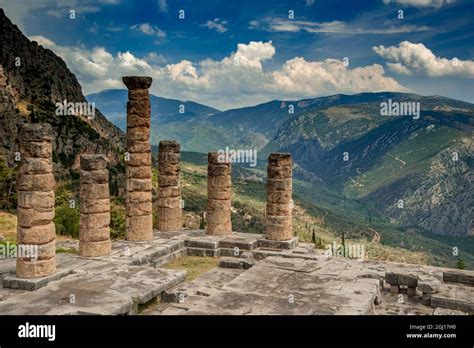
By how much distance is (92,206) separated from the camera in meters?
17.5

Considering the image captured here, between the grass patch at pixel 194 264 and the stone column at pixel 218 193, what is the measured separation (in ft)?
6.71

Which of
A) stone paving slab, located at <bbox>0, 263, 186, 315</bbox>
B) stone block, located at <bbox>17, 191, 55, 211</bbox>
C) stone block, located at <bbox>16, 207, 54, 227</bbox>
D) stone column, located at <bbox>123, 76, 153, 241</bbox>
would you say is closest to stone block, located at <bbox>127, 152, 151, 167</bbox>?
stone column, located at <bbox>123, 76, 153, 241</bbox>

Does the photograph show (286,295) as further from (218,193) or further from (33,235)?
(218,193)

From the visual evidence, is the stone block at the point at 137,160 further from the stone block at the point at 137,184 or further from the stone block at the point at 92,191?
the stone block at the point at 92,191

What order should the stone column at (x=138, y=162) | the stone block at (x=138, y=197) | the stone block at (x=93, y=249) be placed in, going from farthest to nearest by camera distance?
the stone block at (x=138, y=197) < the stone column at (x=138, y=162) < the stone block at (x=93, y=249)

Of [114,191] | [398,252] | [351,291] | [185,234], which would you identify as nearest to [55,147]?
[114,191]

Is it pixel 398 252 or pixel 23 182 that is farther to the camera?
pixel 398 252

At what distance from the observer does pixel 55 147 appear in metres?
61.7

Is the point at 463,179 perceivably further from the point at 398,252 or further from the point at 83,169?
the point at 83,169

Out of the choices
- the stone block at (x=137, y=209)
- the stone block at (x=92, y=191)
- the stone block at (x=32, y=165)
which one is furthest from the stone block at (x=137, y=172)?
the stone block at (x=32, y=165)

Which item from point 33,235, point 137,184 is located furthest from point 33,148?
point 137,184

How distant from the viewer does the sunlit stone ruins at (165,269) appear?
12.8m

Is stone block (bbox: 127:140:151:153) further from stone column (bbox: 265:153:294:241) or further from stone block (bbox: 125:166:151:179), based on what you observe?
stone column (bbox: 265:153:294:241)

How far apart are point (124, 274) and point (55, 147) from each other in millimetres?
50403
